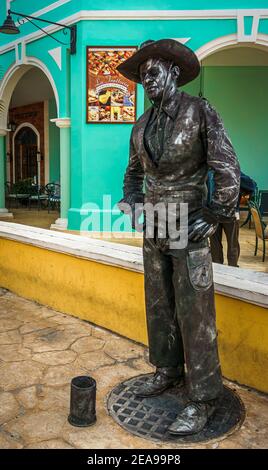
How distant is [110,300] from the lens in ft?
12.7

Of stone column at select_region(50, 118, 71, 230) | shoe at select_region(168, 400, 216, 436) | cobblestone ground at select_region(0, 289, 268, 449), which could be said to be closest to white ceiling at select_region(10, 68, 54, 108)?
stone column at select_region(50, 118, 71, 230)

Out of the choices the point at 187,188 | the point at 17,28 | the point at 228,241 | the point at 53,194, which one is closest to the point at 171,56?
the point at 187,188

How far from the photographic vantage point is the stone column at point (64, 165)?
8914 mm

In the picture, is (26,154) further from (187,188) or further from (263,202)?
(187,188)

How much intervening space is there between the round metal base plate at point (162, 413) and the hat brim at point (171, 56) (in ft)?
6.12

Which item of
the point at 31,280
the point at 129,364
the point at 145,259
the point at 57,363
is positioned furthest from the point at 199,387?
the point at 31,280

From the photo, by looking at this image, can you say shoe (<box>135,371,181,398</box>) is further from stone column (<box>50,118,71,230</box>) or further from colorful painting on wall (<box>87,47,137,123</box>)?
stone column (<box>50,118,71,230</box>)

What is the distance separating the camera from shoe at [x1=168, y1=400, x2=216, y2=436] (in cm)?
239

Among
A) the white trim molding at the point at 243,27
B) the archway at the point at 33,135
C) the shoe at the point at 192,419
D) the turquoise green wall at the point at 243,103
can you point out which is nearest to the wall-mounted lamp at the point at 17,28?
the white trim molding at the point at 243,27

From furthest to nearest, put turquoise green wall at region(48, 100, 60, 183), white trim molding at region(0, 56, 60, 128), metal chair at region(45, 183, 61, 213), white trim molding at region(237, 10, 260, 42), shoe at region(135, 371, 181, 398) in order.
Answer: turquoise green wall at region(48, 100, 60, 183)
metal chair at region(45, 183, 61, 213)
white trim molding at region(0, 56, 60, 128)
white trim molding at region(237, 10, 260, 42)
shoe at region(135, 371, 181, 398)

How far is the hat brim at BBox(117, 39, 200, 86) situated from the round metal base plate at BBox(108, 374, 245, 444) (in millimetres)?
1864

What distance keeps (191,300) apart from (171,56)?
1.27 m

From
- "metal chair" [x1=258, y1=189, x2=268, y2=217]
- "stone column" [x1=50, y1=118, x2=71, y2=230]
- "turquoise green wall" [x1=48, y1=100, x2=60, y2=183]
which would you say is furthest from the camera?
"turquoise green wall" [x1=48, y1=100, x2=60, y2=183]

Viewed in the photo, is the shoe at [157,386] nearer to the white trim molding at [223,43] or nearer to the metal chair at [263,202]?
the white trim molding at [223,43]
